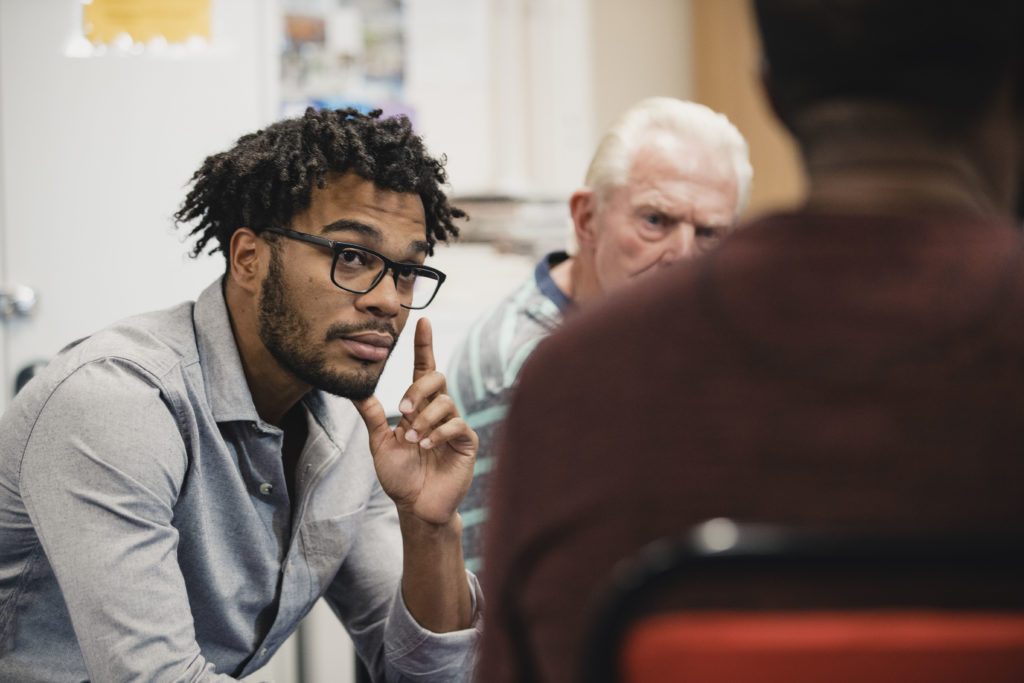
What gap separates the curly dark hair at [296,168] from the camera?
4.68 ft

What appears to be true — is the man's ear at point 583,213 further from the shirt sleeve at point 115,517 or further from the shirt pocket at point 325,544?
the shirt sleeve at point 115,517

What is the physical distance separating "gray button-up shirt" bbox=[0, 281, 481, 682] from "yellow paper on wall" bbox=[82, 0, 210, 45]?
1.22m

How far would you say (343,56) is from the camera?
259cm

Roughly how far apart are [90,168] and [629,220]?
1334 millimetres

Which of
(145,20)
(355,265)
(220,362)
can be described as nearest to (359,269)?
(355,265)

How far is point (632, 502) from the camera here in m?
0.52

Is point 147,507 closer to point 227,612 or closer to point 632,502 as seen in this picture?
point 227,612

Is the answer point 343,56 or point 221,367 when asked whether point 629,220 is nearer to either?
point 221,367

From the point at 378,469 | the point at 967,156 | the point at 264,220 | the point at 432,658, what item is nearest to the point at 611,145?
the point at 264,220

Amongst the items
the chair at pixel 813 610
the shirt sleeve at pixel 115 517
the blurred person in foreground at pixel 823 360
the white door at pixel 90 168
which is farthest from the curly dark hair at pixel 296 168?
the chair at pixel 813 610

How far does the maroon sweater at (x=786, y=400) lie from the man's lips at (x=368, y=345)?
33.7 inches

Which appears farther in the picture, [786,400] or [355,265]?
[355,265]

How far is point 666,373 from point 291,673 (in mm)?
1950

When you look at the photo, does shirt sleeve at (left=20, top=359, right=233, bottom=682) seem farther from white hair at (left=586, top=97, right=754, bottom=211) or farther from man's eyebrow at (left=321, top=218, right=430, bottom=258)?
white hair at (left=586, top=97, right=754, bottom=211)
